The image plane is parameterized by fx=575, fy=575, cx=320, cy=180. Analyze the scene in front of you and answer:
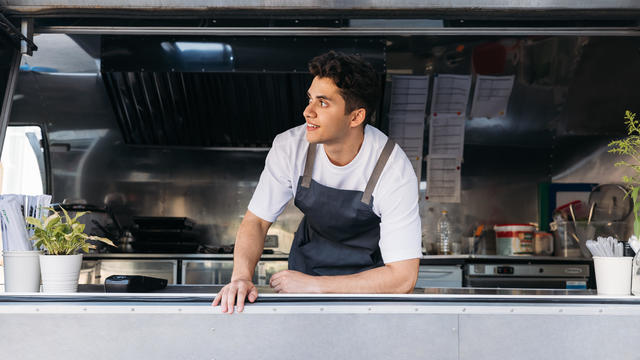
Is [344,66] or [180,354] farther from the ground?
[344,66]

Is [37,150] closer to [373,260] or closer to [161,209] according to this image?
[161,209]

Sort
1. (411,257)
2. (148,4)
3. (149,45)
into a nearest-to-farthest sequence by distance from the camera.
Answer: (411,257), (148,4), (149,45)

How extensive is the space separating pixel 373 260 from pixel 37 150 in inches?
134

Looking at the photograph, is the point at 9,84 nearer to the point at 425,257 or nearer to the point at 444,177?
the point at 425,257

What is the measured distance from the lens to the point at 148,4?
1929 millimetres

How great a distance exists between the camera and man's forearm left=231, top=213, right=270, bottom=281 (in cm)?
163

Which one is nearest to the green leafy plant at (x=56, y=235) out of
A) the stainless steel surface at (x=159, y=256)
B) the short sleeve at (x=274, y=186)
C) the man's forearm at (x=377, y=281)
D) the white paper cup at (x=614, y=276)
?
the short sleeve at (x=274, y=186)

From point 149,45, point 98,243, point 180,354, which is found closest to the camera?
point 180,354

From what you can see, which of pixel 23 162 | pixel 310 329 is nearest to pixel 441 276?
pixel 310 329

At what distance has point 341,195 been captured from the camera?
1.88 m

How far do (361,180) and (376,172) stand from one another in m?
0.08

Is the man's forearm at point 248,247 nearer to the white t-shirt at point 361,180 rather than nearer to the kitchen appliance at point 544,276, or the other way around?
the white t-shirt at point 361,180

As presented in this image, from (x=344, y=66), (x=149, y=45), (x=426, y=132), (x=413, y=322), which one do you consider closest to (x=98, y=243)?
(x=149, y=45)

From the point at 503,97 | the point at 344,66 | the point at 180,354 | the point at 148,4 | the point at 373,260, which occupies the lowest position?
the point at 180,354
